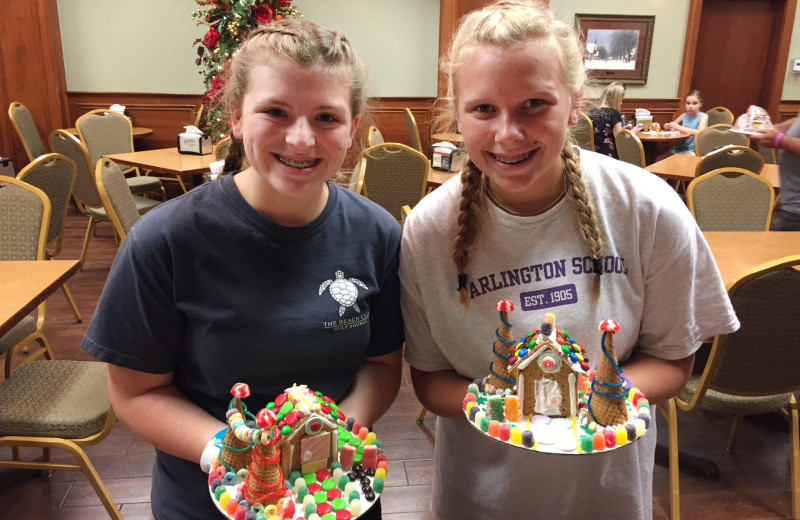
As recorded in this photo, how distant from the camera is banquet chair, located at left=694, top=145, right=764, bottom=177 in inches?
153

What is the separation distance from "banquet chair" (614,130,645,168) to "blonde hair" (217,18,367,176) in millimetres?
4265

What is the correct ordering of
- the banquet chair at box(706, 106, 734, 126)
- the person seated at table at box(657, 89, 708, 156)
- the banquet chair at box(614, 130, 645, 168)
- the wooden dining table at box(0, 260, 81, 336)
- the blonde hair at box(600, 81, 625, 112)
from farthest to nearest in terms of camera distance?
the banquet chair at box(706, 106, 734, 126) < the person seated at table at box(657, 89, 708, 156) < the blonde hair at box(600, 81, 625, 112) < the banquet chair at box(614, 130, 645, 168) < the wooden dining table at box(0, 260, 81, 336)

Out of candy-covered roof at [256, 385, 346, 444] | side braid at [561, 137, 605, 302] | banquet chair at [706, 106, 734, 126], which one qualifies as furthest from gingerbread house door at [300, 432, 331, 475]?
banquet chair at [706, 106, 734, 126]

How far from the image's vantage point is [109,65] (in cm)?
681

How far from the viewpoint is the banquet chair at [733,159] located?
3889 mm

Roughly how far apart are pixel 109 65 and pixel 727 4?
7526mm

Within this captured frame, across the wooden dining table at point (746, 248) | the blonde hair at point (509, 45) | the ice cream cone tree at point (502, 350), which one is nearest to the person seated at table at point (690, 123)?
the wooden dining table at point (746, 248)

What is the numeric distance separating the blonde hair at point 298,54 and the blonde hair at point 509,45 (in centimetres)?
18

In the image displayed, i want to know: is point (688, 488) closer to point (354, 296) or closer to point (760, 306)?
point (760, 306)

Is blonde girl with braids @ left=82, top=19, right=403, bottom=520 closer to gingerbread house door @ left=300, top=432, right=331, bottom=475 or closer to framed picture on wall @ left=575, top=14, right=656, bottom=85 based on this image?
gingerbread house door @ left=300, top=432, right=331, bottom=475

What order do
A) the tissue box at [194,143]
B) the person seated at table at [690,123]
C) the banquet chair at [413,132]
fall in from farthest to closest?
the person seated at table at [690,123], the banquet chair at [413,132], the tissue box at [194,143]

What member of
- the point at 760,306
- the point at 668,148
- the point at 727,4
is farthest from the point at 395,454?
the point at 727,4

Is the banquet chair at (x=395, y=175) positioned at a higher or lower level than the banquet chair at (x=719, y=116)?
lower

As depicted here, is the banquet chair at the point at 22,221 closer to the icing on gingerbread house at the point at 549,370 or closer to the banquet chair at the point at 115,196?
the banquet chair at the point at 115,196
